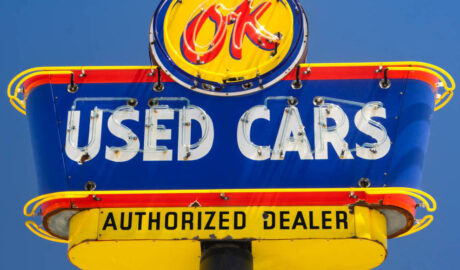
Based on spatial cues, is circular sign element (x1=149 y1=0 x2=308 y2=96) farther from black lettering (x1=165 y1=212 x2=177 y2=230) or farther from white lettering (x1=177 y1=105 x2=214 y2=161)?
black lettering (x1=165 y1=212 x2=177 y2=230)

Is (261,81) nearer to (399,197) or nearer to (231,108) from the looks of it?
(231,108)

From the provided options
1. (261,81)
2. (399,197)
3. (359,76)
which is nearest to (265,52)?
(261,81)

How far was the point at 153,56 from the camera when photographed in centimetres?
1367

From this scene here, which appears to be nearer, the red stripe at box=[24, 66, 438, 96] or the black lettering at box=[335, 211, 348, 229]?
the black lettering at box=[335, 211, 348, 229]

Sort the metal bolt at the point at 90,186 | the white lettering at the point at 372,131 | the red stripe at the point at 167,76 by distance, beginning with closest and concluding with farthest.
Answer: the metal bolt at the point at 90,186
the white lettering at the point at 372,131
the red stripe at the point at 167,76

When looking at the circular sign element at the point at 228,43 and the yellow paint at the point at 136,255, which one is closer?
the yellow paint at the point at 136,255

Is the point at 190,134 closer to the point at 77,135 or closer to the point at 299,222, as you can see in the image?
the point at 77,135

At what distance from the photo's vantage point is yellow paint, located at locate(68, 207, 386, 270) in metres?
12.3

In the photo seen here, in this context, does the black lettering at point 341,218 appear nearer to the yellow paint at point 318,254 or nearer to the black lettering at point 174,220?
the yellow paint at point 318,254

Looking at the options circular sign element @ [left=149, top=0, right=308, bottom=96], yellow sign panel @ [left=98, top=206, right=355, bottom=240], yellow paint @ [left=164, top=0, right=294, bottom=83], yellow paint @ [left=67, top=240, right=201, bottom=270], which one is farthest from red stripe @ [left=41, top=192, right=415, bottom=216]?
yellow paint @ [left=164, top=0, right=294, bottom=83]

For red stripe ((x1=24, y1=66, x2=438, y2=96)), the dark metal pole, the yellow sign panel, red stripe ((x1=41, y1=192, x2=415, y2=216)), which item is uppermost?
red stripe ((x1=24, y1=66, x2=438, y2=96))

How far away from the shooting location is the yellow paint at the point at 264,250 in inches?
484

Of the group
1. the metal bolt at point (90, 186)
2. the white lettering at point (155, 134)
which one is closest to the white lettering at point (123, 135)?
the white lettering at point (155, 134)

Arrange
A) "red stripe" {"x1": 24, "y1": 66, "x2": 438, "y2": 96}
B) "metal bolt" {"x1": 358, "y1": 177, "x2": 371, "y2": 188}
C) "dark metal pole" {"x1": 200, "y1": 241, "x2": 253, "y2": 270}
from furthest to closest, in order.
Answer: "red stripe" {"x1": 24, "y1": 66, "x2": 438, "y2": 96} < "metal bolt" {"x1": 358, "y1": 177, "x2": 371, "y2": 188} < "dark metal pole" {"x1": 200, "y1": 241, "x2": 253, "y2": 270}
